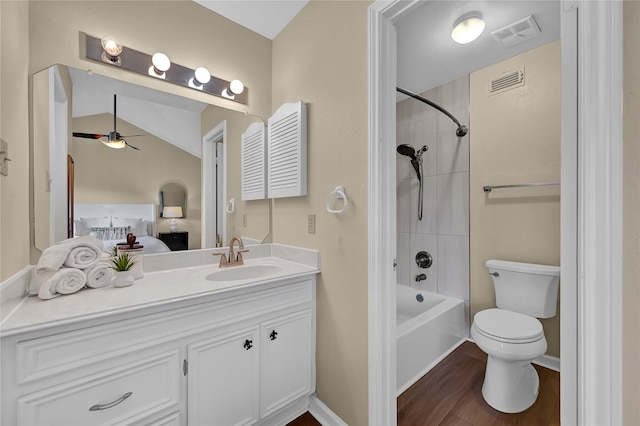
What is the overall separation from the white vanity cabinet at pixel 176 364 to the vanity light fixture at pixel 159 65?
1332 millimetres

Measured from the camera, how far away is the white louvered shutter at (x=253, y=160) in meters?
1.93

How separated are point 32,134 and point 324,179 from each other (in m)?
1.37

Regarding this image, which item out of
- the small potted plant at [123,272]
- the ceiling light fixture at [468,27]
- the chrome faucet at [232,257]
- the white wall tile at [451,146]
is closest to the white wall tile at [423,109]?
the white wall tile at [451,146]

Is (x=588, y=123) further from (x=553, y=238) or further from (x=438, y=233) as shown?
(x=438, y=233)

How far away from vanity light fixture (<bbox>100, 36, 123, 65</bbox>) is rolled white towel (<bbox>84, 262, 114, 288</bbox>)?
3.52 ft

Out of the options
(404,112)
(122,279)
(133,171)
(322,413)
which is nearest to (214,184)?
(133,171)

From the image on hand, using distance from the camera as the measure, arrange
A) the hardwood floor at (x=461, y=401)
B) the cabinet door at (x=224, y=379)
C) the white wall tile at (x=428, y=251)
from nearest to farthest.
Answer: the cabinet door at (x=224, y=379)
the hardwood floor at (x=461, y=401)
the white wall tile at (x=428, y=251)

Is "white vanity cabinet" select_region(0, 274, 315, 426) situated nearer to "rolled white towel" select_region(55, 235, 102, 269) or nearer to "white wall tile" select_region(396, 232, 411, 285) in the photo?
"rolled white towel" select_region(55, 235, 102, 269)

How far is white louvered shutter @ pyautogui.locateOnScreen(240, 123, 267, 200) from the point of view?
6.32 ft

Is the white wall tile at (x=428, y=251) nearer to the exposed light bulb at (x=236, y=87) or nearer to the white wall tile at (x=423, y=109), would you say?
the white wall tile at (x=423, y=109)

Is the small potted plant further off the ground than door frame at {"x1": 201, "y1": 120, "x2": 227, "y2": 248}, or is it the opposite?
door frame at {"x1": 201, "y1": 120, "x2": 227, "y2": 248}

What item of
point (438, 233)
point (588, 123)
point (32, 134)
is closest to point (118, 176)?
point (32, 134)

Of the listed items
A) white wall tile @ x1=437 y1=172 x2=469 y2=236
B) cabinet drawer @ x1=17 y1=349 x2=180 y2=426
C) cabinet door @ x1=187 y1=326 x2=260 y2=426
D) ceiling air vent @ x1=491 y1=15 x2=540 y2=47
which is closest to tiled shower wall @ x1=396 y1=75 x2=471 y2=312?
white wall tile @ x1=437 y1=172 x2=469 y2=236

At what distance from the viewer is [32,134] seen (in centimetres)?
117
